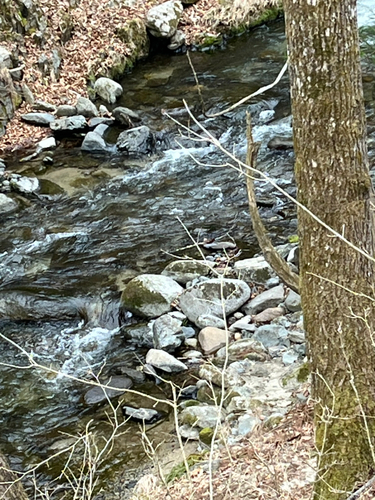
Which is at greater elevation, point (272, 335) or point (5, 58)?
point (5, 58)

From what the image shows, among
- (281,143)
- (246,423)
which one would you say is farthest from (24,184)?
(246,423)

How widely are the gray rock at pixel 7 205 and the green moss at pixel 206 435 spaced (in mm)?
5398

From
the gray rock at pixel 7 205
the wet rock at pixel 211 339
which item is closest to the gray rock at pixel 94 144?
the gray rock at pixel 7 205

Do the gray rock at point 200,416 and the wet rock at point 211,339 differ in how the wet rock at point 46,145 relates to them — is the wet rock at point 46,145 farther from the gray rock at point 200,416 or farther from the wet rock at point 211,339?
the gray rock at point 200,416

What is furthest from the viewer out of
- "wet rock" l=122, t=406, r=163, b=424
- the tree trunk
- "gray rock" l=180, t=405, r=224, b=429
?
"wet rock" l=122, t=406, r=163, b=424

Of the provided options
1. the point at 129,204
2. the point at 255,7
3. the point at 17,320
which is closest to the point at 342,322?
the point at 17,320

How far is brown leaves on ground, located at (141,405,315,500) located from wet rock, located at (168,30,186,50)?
1114cm

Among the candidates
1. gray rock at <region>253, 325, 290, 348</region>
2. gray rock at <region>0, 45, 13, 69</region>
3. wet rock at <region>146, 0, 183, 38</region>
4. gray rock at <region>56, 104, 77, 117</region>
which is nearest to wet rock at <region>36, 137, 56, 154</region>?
gray rock at <region>56, 104, 77, 117</region>

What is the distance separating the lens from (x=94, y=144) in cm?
1020

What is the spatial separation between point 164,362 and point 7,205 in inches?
175

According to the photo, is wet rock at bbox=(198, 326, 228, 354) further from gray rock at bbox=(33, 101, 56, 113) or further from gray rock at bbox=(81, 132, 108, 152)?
gray rock at bbox=(33, 101, 56, 113)

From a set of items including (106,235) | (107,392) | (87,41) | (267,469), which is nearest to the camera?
(267,469)

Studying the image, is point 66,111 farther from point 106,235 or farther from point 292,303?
point 292,303

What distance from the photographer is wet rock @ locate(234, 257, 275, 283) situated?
247 inches
